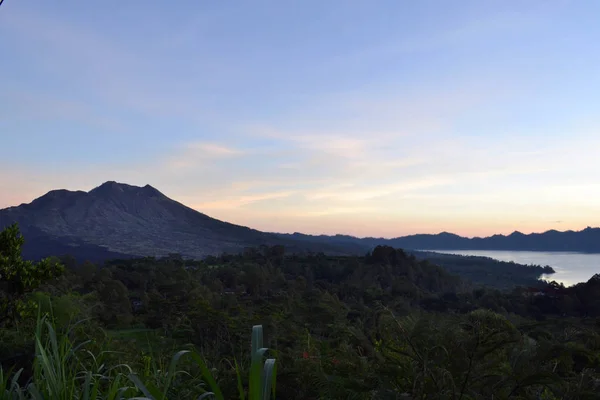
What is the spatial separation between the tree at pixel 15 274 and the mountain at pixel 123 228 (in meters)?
79.9

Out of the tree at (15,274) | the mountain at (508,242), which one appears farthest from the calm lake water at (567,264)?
the tree at (15,274)

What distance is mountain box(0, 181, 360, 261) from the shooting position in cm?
9250

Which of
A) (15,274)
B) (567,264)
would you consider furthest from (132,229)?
(15,274)

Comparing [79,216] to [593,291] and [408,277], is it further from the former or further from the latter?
[593,291]

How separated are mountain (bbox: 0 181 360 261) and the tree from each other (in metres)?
79.9

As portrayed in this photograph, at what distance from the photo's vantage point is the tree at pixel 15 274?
6.08 meters

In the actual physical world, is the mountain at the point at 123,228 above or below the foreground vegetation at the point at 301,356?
above

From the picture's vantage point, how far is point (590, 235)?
14975cm

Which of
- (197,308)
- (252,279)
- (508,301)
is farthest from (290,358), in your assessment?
(252,279)

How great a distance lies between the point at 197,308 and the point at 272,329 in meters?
4.16

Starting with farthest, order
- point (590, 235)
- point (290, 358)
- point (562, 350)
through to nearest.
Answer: point (590, 235) → point (290, 358) → point (562, 350)

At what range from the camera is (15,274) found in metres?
6.18

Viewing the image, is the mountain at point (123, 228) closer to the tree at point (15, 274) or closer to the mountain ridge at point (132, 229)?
the mountain ridge at point (132, 229)

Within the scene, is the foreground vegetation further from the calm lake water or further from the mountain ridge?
the mountain ridge
